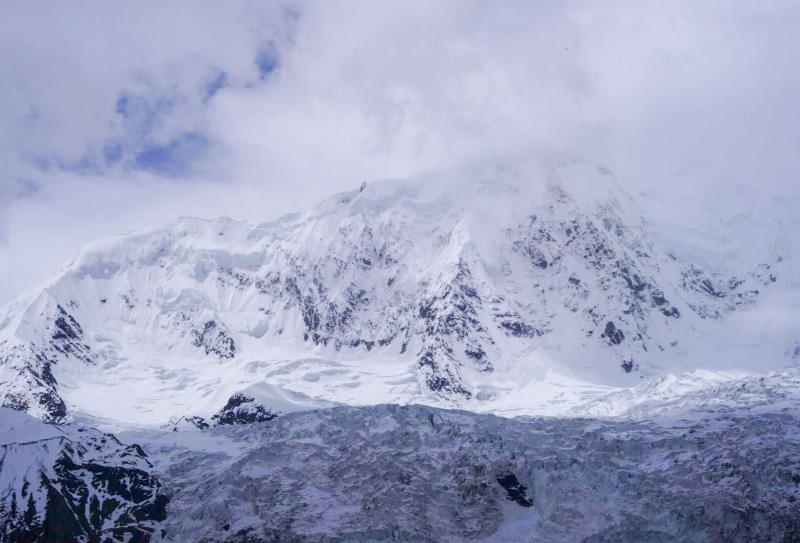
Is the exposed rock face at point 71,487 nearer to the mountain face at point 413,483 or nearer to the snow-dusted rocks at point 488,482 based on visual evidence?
the mountain face at point 413,483

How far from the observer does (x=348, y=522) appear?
117 metres

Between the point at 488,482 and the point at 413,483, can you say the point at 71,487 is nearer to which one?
the point at 413,483

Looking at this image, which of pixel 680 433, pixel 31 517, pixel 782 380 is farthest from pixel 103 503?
pixel 782 380

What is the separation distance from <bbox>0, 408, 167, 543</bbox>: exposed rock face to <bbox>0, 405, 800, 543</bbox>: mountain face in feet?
0.61

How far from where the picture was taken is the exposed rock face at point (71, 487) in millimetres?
110312

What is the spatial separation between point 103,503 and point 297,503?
79.3ft

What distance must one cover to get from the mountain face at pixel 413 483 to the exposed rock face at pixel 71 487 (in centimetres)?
19

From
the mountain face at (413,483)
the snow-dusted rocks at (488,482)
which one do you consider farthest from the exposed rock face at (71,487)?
the snow-dusted rocks at (488,482)

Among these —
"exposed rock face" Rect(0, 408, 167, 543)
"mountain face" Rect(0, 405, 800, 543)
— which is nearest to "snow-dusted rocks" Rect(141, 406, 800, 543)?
"mountain face" Rect(0, 405, 800, 543)

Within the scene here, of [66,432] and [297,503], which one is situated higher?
[66,432]

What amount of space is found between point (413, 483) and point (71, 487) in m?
43.7

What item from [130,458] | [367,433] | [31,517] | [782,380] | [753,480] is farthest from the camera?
[782,380]

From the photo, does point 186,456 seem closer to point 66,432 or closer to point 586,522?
point 66,432

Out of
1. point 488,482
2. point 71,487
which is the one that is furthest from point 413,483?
point 71,487
